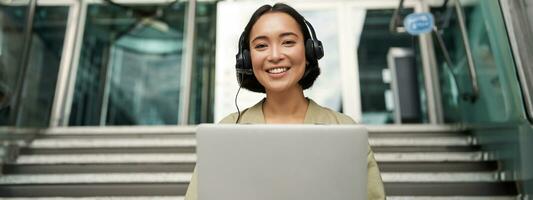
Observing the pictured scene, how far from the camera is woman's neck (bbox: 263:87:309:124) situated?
3.78ft

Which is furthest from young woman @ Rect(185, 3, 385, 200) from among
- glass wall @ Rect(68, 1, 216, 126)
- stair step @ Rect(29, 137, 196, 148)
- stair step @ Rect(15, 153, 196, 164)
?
glass wall @ Rect(68, 1, 216, 126)

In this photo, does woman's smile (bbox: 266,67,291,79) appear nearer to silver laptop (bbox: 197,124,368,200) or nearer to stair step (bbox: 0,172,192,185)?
silver laptop (bbox: 197,124,368,200)

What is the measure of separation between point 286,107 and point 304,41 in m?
0.18

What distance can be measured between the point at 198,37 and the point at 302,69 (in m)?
4.24

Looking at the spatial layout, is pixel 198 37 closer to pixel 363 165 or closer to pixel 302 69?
pixel 302 69

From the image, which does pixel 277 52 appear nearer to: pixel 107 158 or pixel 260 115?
pixel 260 115

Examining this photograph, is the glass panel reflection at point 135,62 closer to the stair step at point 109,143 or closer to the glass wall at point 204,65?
the glass wall at point 204,65

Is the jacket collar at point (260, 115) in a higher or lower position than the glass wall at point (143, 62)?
lower

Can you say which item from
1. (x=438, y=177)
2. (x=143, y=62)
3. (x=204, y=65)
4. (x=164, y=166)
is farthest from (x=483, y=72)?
(x=143, y=62)

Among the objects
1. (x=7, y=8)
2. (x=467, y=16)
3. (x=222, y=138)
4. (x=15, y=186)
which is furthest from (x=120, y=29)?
(x=222, y=138)

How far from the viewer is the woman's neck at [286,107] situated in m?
1.15

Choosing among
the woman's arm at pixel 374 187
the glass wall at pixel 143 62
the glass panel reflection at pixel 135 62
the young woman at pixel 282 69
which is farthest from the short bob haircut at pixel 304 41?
the glass panel reflection at pixel 135 62

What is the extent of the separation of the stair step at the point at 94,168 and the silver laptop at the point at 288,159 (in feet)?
6.31

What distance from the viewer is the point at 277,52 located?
106cm
